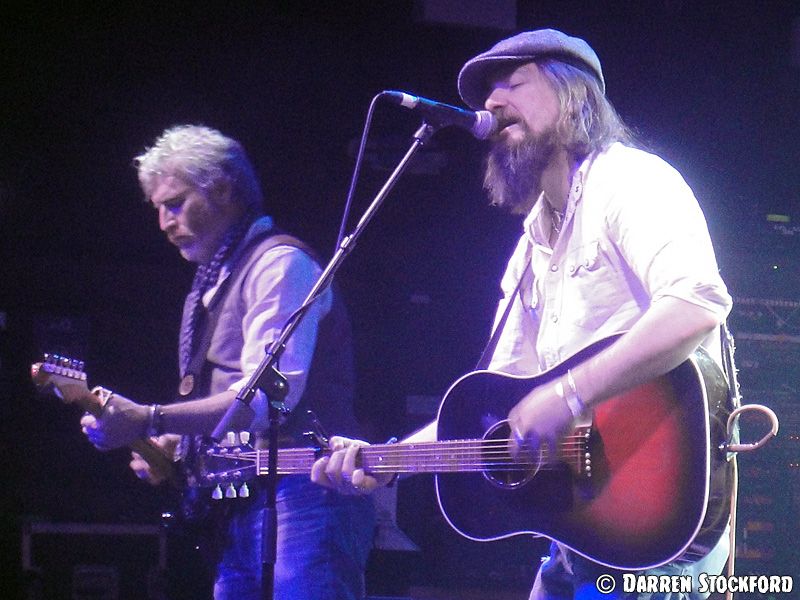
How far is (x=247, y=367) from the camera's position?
129 inches

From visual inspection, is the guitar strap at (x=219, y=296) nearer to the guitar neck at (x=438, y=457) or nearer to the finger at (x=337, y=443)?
the guitar neck at (x=438, y=457)

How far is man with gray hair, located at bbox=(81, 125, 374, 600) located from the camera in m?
3.04

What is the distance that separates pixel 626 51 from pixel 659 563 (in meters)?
4.12

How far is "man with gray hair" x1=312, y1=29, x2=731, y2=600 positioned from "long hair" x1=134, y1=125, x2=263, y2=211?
1.28 metres

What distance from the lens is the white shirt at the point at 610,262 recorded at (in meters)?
2.22

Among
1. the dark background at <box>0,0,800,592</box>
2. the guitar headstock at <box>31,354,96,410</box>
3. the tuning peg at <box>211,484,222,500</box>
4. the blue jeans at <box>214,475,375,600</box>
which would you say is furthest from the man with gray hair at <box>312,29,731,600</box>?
the dark background at <box>0,0,800,592</box>

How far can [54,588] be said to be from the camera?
18.2ft

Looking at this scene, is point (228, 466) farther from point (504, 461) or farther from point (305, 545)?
point (504, 461)

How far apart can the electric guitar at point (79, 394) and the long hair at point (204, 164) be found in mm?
871

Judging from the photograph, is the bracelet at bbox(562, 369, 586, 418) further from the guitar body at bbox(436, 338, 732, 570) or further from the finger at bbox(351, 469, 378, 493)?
the finger at bbox(351, 469, 378, 493)

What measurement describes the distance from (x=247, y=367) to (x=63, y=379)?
897mm

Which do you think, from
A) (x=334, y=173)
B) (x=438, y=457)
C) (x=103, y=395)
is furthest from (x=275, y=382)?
(x=334, y=173)

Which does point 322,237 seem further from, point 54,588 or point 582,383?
point 582,383

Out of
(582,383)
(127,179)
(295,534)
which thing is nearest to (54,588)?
(127,179)
